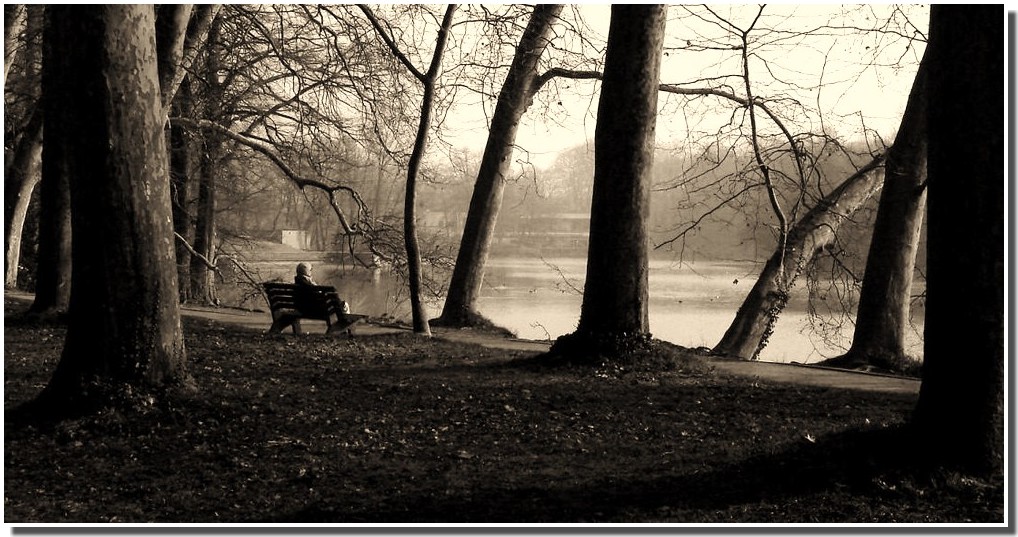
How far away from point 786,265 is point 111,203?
33.9 ft

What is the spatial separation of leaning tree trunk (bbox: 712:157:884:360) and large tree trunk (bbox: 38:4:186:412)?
905 cm

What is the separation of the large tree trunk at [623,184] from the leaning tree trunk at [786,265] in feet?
16.0

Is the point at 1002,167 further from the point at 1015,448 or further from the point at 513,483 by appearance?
the point at 513,483

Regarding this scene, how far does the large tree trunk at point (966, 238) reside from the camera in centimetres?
517

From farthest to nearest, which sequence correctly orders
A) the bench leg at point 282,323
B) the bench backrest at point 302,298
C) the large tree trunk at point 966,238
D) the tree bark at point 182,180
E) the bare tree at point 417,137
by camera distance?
the tree bark at point 182,180 → the bench leg at point 282,323 → the bench backrest at point 302,298 → the bare tree at point 417,137 → the large tree trunk at point 966,238

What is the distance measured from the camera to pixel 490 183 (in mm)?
14859

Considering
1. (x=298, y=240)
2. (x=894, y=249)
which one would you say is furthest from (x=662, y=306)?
(x=298, y=240)

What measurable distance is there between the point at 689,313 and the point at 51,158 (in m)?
17.7

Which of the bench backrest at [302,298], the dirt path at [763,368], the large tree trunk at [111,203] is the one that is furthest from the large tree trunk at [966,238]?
the bench backrest at [302,298]

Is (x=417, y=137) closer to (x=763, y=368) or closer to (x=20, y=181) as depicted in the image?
(x=763, y=368)

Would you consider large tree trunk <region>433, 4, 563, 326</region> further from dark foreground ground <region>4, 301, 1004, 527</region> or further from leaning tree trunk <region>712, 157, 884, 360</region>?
dark foreground ground <region>4, 301, 1004, 527</region>

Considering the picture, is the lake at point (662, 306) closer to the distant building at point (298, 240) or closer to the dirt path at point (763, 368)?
the dirt path at point (763, 368)

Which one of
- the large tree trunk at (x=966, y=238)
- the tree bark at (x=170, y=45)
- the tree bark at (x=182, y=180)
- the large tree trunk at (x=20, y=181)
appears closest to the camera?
the large tree trunk at (x=966, y=238)

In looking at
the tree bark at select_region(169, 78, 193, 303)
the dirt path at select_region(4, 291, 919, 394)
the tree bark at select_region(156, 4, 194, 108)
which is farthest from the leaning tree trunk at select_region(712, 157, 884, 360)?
the tree bark at select_region(169, 78, 193, 303)
